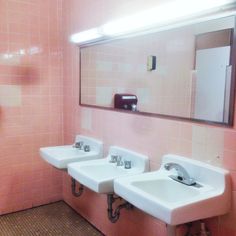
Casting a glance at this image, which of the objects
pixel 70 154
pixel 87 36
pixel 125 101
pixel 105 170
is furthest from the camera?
pixel 70 154

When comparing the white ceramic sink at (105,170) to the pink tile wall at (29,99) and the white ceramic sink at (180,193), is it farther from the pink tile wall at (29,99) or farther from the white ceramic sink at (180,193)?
the pink tile wall at (29,99)

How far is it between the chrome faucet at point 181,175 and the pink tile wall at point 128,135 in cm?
12

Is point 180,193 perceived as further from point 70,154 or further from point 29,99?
point 29,99

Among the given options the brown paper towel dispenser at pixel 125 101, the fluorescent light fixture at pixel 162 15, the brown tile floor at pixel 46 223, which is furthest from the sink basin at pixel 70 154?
the fluorescent light fixture at pixel 162 15

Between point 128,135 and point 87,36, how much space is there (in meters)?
0.90

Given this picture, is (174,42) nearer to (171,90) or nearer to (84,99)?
(171,90)

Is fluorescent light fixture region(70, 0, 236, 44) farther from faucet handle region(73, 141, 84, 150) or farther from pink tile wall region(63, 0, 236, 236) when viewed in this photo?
faucet handle region(73, 141, 84, 150)

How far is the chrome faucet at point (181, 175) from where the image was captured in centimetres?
151

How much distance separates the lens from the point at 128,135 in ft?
6.70

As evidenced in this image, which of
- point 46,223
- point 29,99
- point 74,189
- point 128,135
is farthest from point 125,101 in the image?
point 46,223

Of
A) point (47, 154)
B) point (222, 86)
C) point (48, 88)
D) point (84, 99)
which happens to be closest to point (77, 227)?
point (47, 154)

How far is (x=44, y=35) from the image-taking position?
2.73m

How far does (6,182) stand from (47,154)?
2.44 ft

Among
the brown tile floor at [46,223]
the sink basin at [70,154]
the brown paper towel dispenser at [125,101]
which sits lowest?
the brown tile floor at [46,223]
